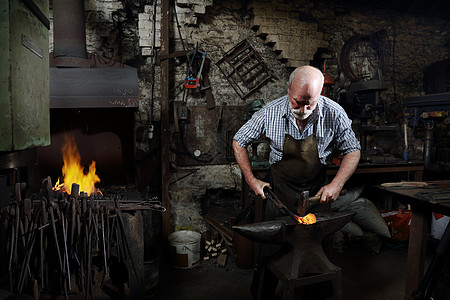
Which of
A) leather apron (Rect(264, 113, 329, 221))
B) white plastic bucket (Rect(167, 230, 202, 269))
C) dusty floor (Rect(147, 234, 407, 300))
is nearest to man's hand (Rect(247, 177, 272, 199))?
leather apron (Rect(264, 113, 329, 221))

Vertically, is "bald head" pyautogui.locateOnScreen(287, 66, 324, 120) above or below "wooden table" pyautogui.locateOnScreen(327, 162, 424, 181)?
above

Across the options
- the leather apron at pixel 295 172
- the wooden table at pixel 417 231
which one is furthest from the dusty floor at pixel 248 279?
the leather apron at pixel 295 172

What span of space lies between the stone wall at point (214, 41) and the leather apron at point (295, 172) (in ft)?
6.27

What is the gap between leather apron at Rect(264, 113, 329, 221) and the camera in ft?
8.56

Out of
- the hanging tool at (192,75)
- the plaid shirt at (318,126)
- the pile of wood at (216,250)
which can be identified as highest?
the hanging tool at (192,75)

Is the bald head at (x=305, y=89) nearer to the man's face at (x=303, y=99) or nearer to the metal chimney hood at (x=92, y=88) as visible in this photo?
the man's face at (x=303, y=99)

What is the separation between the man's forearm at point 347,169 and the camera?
2.54 meters

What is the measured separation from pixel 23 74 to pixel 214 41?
3.01 meters

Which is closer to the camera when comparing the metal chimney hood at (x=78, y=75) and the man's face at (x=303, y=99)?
the man's face at (x=303, y=99)

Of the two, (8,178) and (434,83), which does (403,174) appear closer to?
(434,83)

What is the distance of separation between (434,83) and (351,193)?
9.73ft

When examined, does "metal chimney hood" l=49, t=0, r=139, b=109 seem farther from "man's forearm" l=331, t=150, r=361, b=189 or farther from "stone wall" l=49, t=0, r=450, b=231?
"man's forearm" l=331, t=150, r=361, b=189

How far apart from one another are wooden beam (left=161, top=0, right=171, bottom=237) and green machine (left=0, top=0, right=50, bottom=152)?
184cm

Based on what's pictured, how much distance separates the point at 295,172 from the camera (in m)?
2.67
